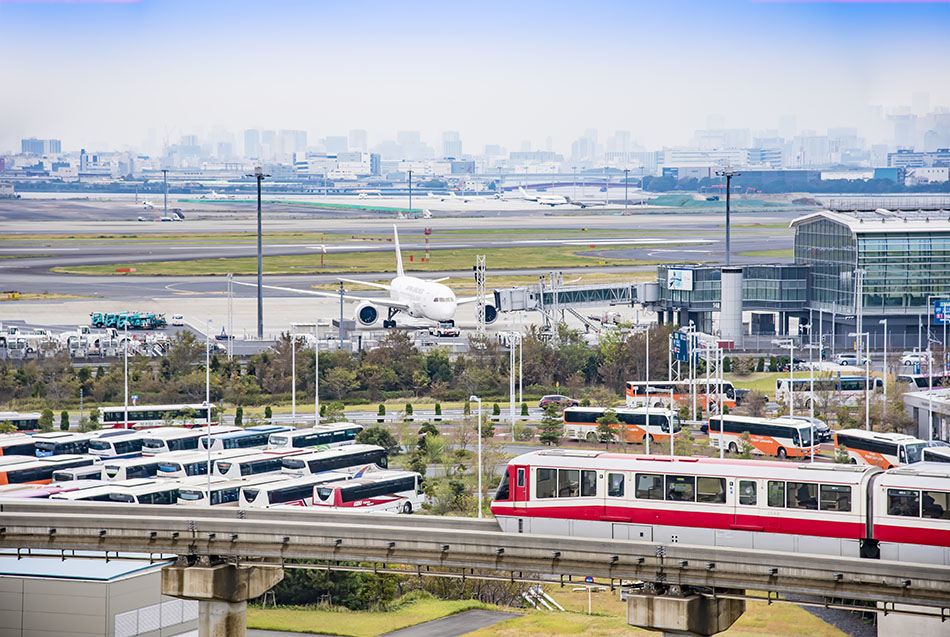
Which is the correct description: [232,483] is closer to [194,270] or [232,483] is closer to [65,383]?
[65,383]

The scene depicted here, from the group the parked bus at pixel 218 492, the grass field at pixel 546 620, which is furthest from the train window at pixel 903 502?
the parked bus at pixel 218 492

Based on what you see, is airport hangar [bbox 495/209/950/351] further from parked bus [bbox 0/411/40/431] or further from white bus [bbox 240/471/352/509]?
white bus [bbox 240/471/352/509]

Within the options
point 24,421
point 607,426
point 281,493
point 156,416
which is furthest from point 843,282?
point 24,421

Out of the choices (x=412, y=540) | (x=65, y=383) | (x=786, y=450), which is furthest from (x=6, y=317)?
(x=412, y=540)

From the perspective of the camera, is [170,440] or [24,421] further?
[24,421]

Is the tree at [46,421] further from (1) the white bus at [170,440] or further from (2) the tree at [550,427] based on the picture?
(2) the tree at [550,427]

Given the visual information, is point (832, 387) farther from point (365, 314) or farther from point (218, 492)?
point (365, 314)
